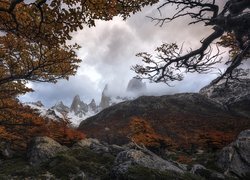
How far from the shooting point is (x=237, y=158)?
15.3m

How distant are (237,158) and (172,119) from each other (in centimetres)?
2915

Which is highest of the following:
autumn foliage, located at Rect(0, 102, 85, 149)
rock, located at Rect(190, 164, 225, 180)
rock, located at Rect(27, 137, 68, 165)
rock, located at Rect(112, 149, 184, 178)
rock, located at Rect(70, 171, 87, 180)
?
autumn foliage, located at Rect(0, 102, 85, 149)

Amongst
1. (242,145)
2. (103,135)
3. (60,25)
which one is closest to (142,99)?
(103,135)

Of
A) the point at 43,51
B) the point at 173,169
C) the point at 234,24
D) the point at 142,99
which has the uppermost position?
the point at 142,99

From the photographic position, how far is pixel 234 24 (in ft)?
29.9

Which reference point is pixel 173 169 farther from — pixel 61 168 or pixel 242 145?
pixel 242 145

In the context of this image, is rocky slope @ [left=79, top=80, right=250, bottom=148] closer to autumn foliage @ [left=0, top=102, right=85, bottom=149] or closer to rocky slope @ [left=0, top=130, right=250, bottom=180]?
autumn foliage @ [left=0, top=102, right=85, bottom=149]

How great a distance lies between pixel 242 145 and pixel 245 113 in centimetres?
3450

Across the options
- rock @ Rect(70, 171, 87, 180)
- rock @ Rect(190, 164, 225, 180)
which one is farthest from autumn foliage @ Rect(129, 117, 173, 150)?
rock @ Rect(70, 171, 87, 180)

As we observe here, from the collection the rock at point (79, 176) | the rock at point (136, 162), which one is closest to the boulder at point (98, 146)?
the rock at point (79, 176)

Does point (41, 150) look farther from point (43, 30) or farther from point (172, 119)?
point (172, 119)

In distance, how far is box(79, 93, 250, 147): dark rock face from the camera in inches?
1467

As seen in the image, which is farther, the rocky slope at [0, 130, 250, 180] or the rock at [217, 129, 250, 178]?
the rock at [217, 129, 250, 178]

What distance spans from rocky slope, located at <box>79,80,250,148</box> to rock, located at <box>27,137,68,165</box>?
15.3 m
